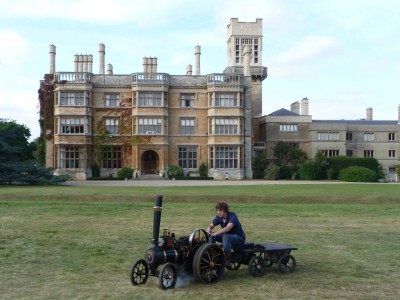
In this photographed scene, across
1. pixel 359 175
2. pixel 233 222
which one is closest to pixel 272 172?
Answer: pixel 359 175

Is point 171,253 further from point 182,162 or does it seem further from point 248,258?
point 182,162

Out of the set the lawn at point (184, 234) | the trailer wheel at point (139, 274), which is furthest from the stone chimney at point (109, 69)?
the trailer wheel at point (139, 274)

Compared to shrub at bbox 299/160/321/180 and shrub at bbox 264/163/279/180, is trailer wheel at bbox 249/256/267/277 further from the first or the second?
shrub at bbox 299/160/321/180

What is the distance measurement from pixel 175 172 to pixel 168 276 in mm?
39906

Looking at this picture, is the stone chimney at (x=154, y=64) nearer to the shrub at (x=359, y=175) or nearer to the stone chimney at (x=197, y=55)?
the stone chimney at (x=197, y=55)

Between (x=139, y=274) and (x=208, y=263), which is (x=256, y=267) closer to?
(x=208, y=263)

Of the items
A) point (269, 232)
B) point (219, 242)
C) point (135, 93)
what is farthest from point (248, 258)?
point (135, 93)

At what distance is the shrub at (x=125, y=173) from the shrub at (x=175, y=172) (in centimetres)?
347

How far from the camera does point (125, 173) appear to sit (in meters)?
47.0

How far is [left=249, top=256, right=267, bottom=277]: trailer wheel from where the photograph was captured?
8.87m

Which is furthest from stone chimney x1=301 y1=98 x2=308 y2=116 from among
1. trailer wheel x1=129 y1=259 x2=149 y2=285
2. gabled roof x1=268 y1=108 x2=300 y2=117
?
trailer wheel x1=129 y1=259 x2=149 y2=285

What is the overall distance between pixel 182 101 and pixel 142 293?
43.5m

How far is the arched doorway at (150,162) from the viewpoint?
50469 mm

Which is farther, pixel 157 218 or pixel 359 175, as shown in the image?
pixel 359 175
